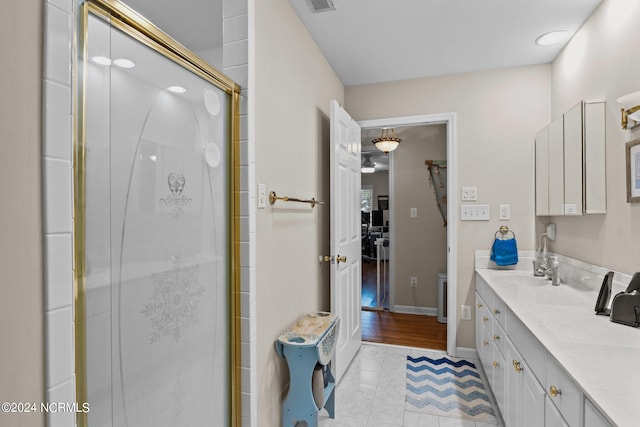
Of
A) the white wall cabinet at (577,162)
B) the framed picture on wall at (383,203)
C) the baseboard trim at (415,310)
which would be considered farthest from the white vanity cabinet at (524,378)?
the framed picture on wall at (383,203)

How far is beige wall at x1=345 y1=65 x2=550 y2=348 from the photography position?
2.93 meters

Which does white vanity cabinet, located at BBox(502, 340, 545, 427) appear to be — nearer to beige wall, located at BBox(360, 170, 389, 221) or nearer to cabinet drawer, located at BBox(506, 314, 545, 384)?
cabinet drawer, located at BBox(506, 314, 545, 384)

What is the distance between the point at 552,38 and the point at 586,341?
213 centimetres

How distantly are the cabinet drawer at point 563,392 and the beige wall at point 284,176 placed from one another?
1181 millimetres

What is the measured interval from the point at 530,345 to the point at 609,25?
182cm

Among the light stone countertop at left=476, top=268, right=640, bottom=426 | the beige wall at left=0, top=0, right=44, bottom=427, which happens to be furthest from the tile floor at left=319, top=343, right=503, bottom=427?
the beige wall at left=0, top=0, right=44, bottom=427

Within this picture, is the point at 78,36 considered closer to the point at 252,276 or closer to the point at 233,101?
the point at 233,101

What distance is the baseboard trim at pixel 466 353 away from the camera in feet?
10.1

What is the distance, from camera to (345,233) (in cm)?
279

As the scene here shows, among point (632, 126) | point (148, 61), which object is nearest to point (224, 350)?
point (148, 61)

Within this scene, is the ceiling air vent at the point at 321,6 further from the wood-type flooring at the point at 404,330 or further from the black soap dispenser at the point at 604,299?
the wood-type flooring at the point at 404,330

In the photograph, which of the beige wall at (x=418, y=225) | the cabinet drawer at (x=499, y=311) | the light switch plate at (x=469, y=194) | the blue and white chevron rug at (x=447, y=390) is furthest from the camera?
the beige wall at (x=418, y=225)

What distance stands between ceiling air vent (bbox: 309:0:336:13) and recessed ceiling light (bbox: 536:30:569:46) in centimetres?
150

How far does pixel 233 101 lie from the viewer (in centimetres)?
153
